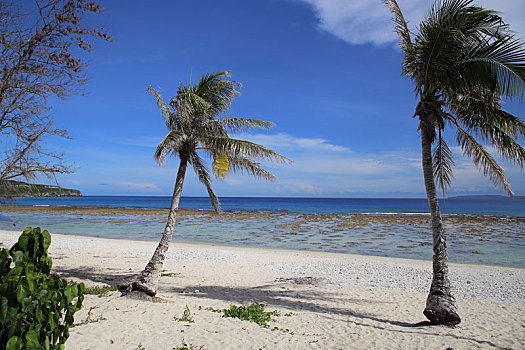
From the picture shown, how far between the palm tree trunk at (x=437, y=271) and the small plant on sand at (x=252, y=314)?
2.83 m

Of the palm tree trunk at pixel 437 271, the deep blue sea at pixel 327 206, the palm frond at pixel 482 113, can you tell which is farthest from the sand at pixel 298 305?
the deep blue sea at pixel 327 206

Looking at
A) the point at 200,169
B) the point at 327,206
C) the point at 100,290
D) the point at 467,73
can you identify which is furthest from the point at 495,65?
the point at 327,206

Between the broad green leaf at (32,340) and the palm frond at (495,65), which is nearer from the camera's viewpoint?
the broad green leaf at (32,340)

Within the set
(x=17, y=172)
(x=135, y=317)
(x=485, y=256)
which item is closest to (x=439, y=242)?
(x=135, y=317)

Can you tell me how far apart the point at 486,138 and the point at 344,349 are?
4.95 m

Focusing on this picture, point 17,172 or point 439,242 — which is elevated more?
point 17,172

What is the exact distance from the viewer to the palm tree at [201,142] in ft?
26.7

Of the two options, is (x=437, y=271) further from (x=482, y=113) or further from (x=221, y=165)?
(x=221, y=165)

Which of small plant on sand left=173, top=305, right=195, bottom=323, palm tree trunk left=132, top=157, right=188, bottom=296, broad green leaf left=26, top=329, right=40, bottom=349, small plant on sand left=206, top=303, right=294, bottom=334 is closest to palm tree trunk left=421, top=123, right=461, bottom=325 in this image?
small plant on sand left=206, top=303, right=294, bottom=334

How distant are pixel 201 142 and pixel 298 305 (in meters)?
4.73

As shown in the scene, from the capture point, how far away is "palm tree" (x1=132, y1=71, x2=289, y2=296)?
26.7 feet

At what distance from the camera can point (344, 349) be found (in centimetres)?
528

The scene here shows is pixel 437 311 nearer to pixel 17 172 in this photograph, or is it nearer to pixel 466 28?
pixel 466 28

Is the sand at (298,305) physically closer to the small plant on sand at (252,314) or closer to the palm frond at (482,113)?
the small plant on sand at (252,314)
